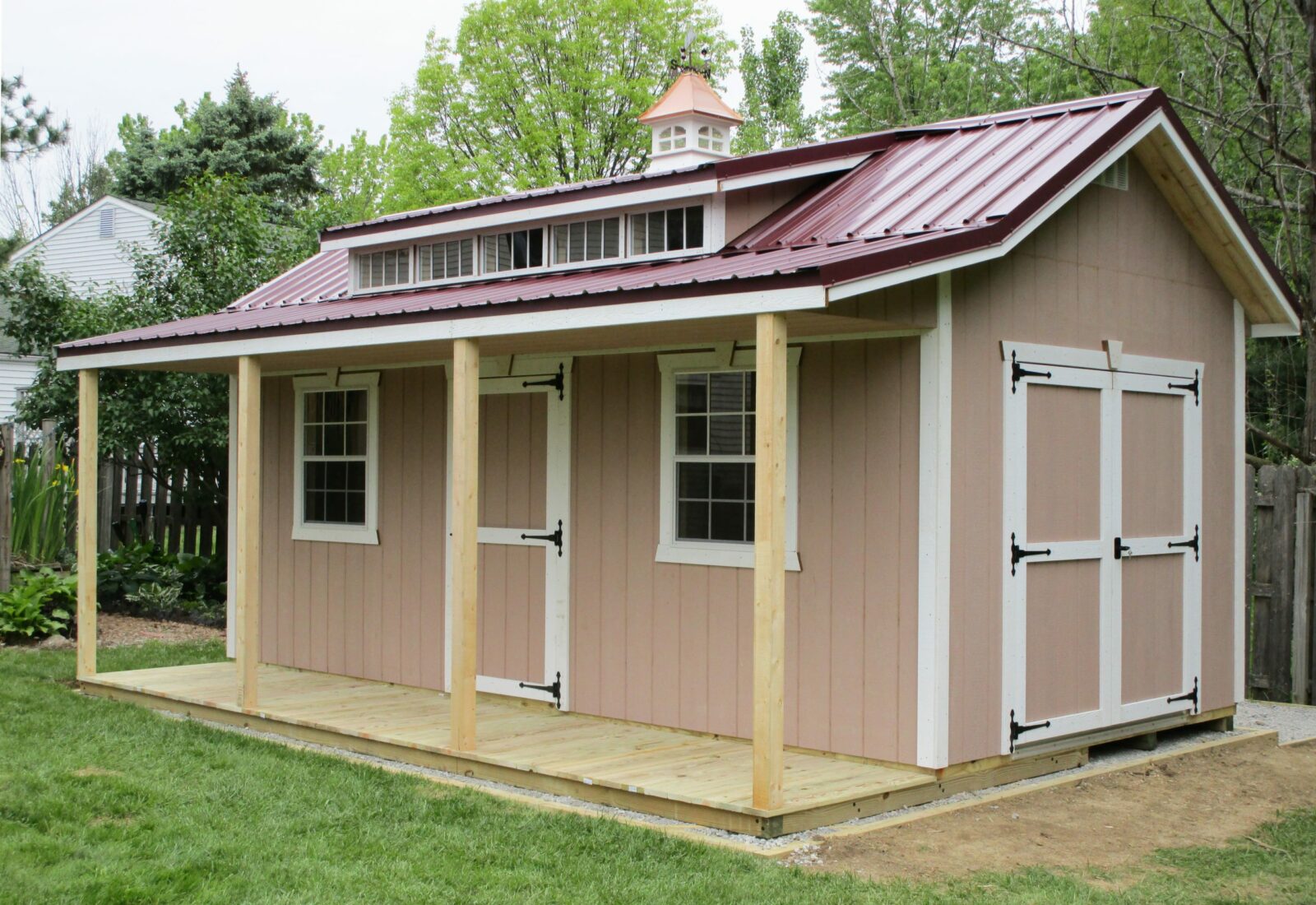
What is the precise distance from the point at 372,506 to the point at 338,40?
34720 mm

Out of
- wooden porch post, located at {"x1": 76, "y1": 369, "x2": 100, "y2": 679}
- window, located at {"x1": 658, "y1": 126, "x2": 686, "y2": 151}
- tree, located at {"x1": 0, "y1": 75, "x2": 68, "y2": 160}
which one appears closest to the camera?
wooden porch post, located at {"x1": 76, "y1": 369, "x2": 100, "y2": 679}

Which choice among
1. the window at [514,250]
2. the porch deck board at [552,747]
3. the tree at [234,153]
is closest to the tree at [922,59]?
the tree at [234,153]

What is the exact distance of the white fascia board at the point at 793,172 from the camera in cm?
812

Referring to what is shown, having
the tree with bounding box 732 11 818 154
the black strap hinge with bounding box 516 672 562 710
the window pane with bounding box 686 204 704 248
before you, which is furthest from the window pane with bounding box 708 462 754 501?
the tree with bounding box 732 11 818 154

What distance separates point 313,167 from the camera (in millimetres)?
31812

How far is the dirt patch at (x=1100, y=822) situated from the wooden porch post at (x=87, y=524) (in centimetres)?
589

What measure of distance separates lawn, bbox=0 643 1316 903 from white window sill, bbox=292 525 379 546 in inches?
110

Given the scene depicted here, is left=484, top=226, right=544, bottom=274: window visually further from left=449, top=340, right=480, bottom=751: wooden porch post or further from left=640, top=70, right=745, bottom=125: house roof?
left=449, top=340, right=480, bottom=751: wooden porch post

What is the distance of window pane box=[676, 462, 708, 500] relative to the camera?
7848 mm

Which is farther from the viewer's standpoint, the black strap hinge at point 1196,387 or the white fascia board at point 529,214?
the black strap hinge at point 1196,387

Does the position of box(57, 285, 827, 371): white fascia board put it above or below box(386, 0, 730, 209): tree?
below

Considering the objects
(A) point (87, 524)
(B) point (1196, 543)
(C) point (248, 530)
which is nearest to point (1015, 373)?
(B) point (1196, 543)

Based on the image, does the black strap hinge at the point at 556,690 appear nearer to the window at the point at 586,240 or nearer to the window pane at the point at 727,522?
the window pane at the point at 727,522

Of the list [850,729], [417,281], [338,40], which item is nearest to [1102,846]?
[850,729]
